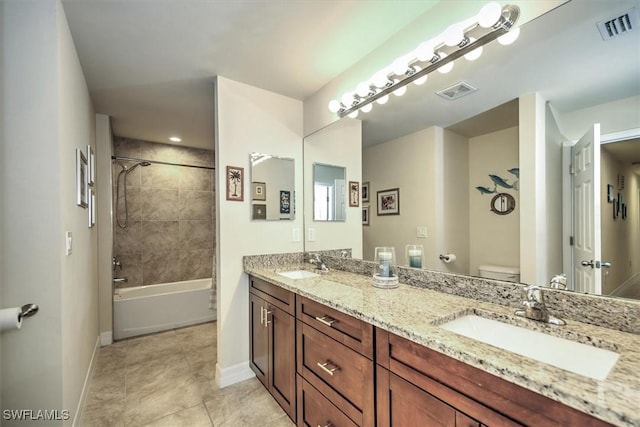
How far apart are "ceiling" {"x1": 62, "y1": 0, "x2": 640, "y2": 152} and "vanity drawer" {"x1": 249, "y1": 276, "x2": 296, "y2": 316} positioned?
1268mm

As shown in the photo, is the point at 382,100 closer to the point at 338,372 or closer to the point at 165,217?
the point at 338,372

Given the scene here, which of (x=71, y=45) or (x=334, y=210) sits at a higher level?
(x=71, y=45)

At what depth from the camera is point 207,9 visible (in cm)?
150

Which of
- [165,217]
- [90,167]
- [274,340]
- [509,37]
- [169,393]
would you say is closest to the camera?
[509,37]

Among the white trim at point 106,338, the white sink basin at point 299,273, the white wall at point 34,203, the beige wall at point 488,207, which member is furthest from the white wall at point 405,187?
the white trim at point 106,338

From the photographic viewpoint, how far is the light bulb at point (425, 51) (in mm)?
1452

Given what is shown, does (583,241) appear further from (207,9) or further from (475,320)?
(207,9)

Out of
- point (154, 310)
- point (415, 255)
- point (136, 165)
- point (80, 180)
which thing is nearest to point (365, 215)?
point (415, 255)

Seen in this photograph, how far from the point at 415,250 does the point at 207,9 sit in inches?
71.4

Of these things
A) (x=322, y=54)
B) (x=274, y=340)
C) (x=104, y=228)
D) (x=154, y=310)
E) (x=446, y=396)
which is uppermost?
(x=322, y=54)

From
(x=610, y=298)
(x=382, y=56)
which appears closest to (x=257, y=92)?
(x=382, y=56)

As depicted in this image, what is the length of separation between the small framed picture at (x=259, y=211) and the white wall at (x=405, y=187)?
0.90 meters

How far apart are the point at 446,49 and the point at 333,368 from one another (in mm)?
1692

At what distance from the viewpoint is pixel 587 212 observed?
112cm
